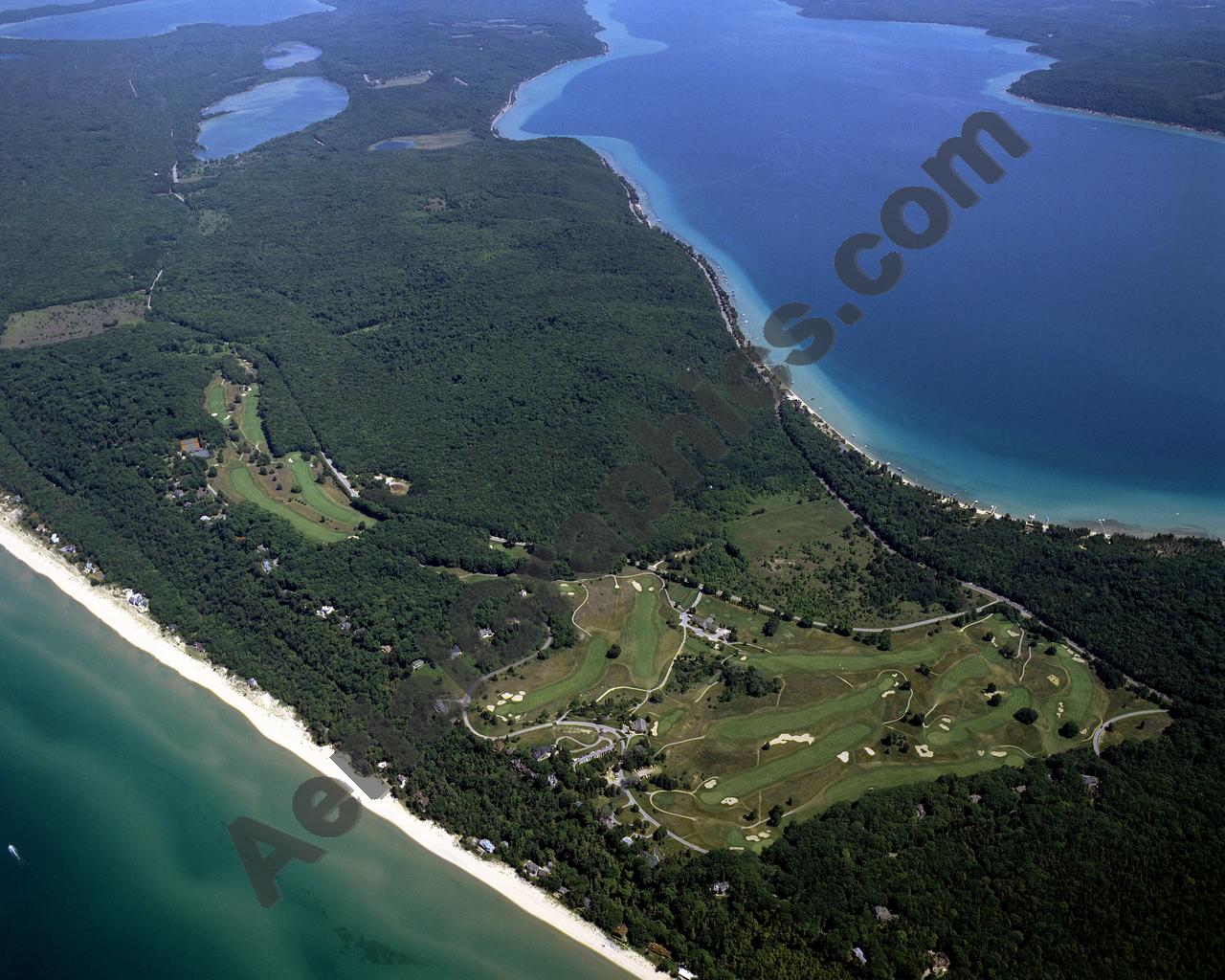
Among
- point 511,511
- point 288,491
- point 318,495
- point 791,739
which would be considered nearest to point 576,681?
point 791,739

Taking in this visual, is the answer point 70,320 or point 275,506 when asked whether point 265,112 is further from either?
point 275,506

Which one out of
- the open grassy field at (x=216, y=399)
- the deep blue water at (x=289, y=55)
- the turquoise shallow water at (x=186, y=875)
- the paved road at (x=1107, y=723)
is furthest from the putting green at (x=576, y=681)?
the deep blue water at (x=289, y=55)

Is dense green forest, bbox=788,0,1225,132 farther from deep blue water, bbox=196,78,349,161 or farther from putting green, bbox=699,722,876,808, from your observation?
putting green, bbox=699,722,876,808

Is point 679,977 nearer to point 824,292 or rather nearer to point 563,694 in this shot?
point 563,694

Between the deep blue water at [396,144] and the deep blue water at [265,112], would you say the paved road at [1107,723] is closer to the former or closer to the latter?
the deep blue water at [396,144]

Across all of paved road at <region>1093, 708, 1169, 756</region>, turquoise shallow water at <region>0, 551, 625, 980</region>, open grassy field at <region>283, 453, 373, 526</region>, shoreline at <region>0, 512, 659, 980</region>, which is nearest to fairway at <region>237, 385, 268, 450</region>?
open grassy field at <region>283, 453, 373, 526</region>

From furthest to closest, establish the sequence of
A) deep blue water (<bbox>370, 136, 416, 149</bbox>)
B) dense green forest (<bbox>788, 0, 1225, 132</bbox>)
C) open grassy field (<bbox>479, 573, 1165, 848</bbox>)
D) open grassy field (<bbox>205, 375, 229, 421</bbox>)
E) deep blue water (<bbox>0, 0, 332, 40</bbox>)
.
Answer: deep blue water (<bbox>0, 0, 332, 40</bbox>) → dense green forest (<bbox>788, 0, 1225, 132</bbox>) → deep blue water (<bbox>370, 136, 416, 149</bbox>) → open grassy field (<bbox>205, 375, 229, 421</bbox>) → open grassy field (<bbox>479, 573, 1165, 848</bbox>)

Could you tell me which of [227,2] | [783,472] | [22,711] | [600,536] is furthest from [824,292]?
[227,2]
